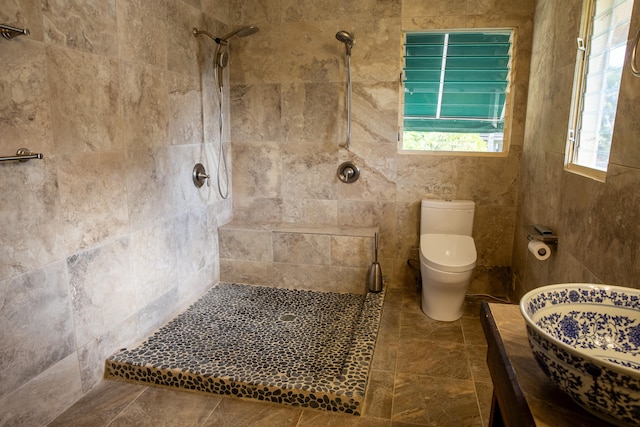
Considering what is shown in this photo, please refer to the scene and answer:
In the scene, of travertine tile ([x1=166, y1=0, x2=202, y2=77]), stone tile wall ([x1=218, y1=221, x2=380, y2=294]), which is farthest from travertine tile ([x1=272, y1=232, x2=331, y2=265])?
travertine tile ([x1=166, y1=0, x2=202, y2=77])

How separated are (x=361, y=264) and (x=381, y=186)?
0.65 m

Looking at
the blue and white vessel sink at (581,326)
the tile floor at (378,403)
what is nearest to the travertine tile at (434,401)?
the tile floor at (378,403)

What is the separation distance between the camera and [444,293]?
2.98 meters

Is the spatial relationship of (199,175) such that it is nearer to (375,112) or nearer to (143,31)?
(143,31)

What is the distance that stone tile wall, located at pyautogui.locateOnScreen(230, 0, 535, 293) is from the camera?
3248mm

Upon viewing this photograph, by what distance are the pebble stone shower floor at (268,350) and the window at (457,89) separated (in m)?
1.36

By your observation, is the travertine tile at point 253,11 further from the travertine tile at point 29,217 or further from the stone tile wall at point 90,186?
the travertine tile at point 29,217

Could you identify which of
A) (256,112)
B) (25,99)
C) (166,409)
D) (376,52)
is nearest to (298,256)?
(256,112)

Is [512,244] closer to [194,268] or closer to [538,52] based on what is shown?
[538,52]

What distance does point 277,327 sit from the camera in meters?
2.84

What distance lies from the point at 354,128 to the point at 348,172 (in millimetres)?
350

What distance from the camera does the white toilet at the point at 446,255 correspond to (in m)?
2.90

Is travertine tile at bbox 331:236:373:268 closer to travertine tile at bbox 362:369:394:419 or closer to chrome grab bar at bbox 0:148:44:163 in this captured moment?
travertine tile at bbox 362:369:394:419

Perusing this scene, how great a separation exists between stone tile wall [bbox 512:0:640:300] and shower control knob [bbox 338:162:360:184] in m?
1.24
